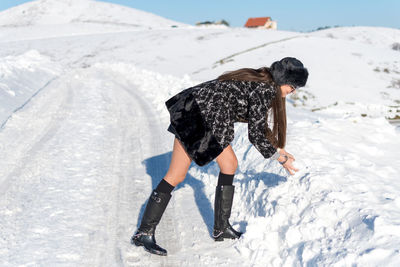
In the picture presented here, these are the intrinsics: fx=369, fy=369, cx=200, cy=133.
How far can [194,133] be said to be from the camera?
278 centimetres

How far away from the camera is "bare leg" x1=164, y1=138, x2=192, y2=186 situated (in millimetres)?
2924

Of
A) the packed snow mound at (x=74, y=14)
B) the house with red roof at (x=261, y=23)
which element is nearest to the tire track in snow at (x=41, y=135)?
the packed snow mound at (x=74, y=14)

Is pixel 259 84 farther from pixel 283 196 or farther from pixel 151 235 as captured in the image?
pixel 151 235

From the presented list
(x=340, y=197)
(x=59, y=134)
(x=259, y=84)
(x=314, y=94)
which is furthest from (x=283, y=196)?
(x=314, y=94)

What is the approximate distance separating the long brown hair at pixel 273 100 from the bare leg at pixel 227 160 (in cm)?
31

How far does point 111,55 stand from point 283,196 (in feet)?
97.4

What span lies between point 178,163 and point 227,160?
39 centimetres

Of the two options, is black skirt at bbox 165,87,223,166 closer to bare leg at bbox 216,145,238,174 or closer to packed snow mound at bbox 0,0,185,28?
bare leg at bbox 216,145,238,174

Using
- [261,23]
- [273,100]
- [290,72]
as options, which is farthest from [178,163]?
[261,23]

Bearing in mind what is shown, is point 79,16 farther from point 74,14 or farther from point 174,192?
point 174,192

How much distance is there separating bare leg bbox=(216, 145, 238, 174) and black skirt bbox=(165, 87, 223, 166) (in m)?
0.16

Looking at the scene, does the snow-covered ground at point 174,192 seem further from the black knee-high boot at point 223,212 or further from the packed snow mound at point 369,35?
the packed snow mound at point 369,35

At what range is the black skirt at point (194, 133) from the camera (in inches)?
109

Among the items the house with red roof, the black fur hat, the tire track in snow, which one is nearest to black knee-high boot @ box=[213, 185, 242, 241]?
the black fur hat
